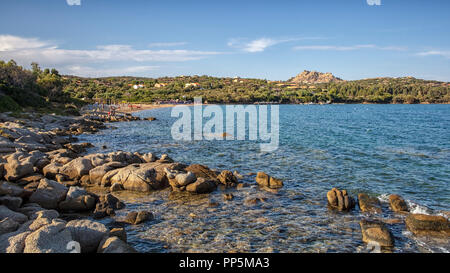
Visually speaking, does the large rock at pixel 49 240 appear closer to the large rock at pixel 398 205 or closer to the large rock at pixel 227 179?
the large rock at pixel 227 179

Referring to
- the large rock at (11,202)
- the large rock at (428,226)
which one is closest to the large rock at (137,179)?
the large rock at (11,202)

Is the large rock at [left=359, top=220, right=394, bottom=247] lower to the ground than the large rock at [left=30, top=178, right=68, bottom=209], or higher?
lower

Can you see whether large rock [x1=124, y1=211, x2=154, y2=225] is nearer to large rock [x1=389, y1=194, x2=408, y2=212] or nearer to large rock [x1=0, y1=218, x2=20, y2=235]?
large rock [x1=0, y1=218, x2=20, y2=235]

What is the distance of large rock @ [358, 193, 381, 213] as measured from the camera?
15344 mm

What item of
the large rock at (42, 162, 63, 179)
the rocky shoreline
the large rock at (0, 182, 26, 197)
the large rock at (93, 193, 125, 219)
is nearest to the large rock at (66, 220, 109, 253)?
the rocky shoreline

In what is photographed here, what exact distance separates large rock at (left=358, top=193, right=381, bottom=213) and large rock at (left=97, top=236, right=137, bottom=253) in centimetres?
1163

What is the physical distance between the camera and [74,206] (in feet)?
48.4

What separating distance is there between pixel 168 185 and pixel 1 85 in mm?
54503

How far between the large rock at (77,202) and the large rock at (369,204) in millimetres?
13657

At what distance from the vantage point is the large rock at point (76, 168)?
66.1ft

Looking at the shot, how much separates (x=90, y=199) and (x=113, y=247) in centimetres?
644
